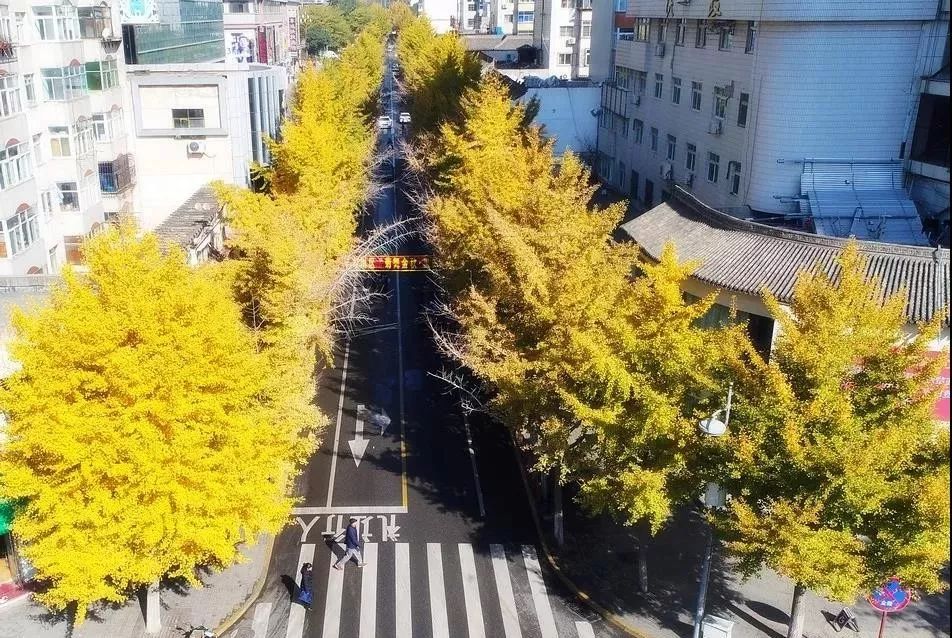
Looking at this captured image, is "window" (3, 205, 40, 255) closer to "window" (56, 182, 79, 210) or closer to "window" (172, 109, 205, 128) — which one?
"window" (56, 182, 79, 210)

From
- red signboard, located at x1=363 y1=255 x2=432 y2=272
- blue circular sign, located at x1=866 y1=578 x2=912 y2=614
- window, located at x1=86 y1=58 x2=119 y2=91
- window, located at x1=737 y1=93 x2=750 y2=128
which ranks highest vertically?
window, located at x1=86 y1=58 x2=119 y2=91

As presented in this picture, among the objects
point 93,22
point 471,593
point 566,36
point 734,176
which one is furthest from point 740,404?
point 566,36

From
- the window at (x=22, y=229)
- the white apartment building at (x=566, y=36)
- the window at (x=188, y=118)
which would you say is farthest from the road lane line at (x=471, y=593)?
the white apartment building at (x=566, y=36)

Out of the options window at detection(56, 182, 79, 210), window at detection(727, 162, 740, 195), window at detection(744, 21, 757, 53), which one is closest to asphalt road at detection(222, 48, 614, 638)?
window at detection(56, 182, 79, 210)

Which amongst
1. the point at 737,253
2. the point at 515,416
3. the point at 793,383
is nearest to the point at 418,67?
the point at 737,253

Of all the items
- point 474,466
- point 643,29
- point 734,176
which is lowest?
point 474,466

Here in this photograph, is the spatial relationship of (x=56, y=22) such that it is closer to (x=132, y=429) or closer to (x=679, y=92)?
(x=132, y=429)
